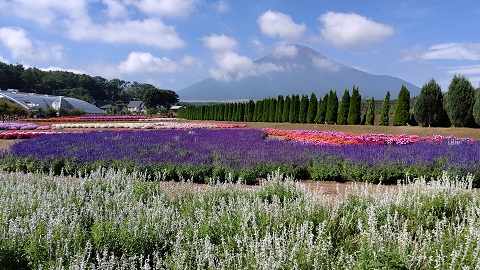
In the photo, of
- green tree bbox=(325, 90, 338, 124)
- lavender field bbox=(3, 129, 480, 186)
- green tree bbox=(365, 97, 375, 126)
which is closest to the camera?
lavender field bbox=(3, 129, 480, 186)

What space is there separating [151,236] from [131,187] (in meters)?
2.47

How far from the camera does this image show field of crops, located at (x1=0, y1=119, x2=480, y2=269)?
342 cm

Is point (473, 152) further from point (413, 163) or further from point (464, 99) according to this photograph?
point (464, 99)


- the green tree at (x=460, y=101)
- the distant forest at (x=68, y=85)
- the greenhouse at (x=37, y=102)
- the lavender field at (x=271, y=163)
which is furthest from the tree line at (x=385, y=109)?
the distant forest at (x=68, y=85)

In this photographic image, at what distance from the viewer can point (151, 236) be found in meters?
4.00

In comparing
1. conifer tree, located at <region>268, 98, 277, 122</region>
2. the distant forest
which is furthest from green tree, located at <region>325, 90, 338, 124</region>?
the distant forest

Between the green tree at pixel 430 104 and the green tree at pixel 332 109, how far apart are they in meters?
6.64

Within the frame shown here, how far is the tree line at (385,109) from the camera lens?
19.2 m

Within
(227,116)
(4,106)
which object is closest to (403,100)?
(227,116)

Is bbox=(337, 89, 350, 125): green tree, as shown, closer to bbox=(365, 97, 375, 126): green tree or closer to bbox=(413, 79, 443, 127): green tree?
bbox=(365, 97, 375, 126): green tree

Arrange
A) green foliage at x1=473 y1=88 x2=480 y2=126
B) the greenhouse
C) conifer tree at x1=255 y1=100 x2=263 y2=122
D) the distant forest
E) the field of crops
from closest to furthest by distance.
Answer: the field of crops
green foliage at x1=473 y1=88 x2=480 y2=126
conifer tree at x1=255 y1=100 x2=263 y2=122
the greenhouse
the distant forest

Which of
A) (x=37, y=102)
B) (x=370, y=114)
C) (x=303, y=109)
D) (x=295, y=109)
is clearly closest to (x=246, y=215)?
(x=370, y=114)

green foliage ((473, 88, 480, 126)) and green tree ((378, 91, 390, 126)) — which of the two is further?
green tree ((378, 91, 390, 126))

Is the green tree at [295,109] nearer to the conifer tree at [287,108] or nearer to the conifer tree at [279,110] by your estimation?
the conifer tree at [287,108]
